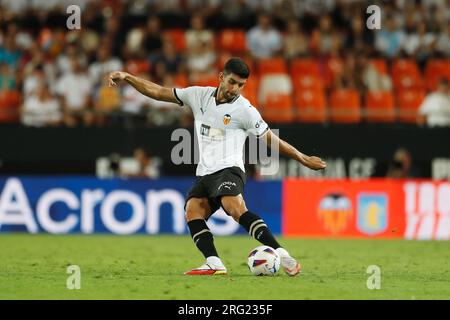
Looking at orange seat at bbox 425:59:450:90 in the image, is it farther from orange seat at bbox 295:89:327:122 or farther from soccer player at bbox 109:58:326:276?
soccer player at bbox 109:58:326:276

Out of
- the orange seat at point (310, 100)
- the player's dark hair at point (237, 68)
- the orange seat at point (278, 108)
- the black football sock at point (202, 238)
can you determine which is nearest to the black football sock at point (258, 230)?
the black football sock at point (202, 238)

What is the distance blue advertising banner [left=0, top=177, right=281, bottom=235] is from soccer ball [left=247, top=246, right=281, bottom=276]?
725 centimetres

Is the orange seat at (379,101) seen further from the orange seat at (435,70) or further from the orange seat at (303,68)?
the orange seat at (303,68)

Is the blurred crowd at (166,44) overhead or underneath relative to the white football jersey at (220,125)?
overhead

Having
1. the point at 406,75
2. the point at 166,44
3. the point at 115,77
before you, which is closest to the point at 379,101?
the point at 406,75

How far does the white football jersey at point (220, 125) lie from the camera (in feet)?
34.7

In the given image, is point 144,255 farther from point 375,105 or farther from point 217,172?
point 375,105

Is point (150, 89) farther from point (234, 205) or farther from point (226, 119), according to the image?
point (234, 205)

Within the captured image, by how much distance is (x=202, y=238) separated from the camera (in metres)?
10.6

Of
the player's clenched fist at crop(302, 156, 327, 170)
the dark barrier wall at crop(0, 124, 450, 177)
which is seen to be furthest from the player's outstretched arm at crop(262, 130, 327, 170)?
the dark barrier wall at crop(0, 124, 450, 177)

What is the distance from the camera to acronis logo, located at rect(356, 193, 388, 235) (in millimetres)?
17531

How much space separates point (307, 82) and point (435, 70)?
2.78m

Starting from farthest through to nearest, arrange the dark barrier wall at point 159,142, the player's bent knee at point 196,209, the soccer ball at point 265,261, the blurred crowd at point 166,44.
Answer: the blurred crowd at point 166,44
the dark barrier wall at point 159,142
the player's bent knee at point 196,209
the soccer ball at point 265,261

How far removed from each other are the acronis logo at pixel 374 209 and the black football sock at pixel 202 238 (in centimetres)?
734
